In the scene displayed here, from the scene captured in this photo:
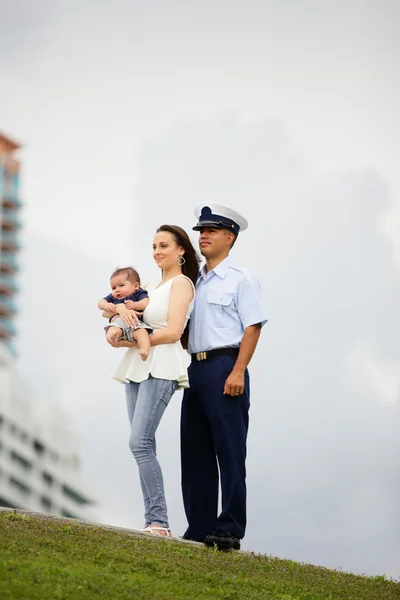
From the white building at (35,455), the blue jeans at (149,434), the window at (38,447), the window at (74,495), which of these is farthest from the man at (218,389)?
the window at (74,495)

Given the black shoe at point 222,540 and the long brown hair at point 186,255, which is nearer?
the black shoe at point 222,540

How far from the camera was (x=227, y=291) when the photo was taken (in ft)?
25.8

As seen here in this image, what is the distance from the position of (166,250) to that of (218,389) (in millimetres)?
1065

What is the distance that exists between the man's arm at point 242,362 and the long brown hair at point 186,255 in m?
0.51

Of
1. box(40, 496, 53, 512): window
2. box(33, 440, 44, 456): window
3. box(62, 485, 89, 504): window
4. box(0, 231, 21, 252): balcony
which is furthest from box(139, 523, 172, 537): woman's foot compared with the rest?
box(0, 231, 21, 252): balcony

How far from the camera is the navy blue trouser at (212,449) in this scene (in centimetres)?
766

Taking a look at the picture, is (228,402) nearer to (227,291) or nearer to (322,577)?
(227,291)

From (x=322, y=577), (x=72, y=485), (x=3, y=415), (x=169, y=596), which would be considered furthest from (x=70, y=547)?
(x=72, y=485)

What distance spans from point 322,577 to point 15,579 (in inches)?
107

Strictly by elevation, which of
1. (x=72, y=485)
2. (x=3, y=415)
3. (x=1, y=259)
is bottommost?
(x=72, y=485)

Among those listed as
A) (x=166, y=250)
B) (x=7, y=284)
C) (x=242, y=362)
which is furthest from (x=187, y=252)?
(x=7, y=284)

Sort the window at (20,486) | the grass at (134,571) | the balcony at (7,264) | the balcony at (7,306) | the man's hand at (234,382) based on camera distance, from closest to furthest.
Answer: the grass at (134,571)
the man's hand at (234,382)
the window at (20,486)
the balcony at (7,264)
the balcony at (7,306)

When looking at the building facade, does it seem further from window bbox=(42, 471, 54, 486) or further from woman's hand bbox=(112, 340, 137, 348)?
woman's hand bbox=(112, 340, 137, 348)

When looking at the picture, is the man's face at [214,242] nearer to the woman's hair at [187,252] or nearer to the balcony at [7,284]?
the woman's hair at [187,252]
